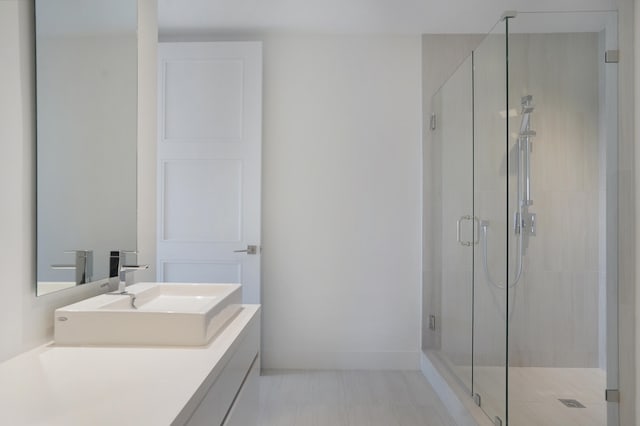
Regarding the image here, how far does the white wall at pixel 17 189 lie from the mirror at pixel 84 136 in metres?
0.03

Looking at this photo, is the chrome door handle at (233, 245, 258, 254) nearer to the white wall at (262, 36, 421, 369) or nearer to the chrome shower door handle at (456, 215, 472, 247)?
the white wall at (262, 36, 421, 369)

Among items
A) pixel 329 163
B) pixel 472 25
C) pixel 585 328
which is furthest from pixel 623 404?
pixel 472 25

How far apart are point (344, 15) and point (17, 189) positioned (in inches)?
92.2

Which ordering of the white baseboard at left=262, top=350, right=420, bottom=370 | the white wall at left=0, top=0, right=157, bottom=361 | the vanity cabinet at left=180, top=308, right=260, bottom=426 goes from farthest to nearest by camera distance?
the white baseboard at left=262, top=350, right=420, bottom=370 → the white wall at left=0, top=0, right=157, bottom=361 → the vanity cabinet at left=180, top=308, right=260, bottom=426

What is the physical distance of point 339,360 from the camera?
3158 mm

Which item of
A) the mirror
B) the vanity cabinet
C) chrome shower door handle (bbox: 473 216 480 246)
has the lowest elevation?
the vanity cabinet

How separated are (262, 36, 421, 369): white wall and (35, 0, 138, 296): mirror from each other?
4.96 ft

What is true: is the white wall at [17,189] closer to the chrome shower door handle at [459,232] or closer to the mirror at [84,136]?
the mirror at [84,136]

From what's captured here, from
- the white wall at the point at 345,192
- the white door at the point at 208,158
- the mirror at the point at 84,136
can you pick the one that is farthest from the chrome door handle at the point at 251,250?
the mirror at the point at 84,136

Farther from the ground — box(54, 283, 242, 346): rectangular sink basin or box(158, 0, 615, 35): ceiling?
box(158, 0, 615, 35): ceiling

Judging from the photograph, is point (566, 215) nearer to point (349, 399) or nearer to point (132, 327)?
point (349, 399)

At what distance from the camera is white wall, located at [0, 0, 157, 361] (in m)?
1.08

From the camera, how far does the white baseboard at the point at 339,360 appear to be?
124 inches

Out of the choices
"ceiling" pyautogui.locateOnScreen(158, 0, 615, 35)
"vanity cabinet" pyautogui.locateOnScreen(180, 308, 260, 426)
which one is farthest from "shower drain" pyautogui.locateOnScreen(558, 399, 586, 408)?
"ceiling" pyautogui.locateOnScreen(158, 0, 615, 35)
